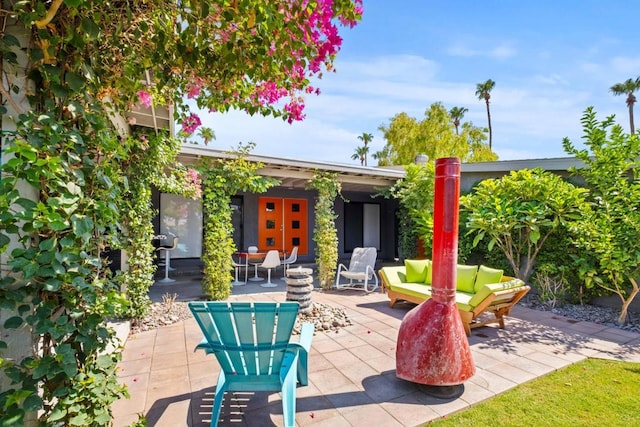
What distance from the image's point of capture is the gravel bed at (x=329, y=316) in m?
5.16

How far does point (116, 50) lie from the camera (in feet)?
6.82

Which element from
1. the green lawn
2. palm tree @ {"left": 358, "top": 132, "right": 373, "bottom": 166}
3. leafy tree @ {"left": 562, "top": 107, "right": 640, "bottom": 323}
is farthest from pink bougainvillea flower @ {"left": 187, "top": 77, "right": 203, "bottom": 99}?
palm tree @ {"left": 358, "top": 132, "right": 373, "bottom": 166}

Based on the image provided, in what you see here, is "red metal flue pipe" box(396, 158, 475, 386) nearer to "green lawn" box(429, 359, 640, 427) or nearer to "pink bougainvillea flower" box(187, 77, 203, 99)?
"green lawn" box(429, 359, 640, 427)

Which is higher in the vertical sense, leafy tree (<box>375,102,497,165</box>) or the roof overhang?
leafy tree (<box>375,102,497,165</box>)

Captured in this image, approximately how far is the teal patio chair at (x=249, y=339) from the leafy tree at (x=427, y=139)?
864 inches

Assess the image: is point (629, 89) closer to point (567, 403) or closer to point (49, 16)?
point (567, 403)

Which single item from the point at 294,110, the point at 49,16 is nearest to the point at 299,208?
the point at 294,110

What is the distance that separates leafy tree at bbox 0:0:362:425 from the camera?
1337mm

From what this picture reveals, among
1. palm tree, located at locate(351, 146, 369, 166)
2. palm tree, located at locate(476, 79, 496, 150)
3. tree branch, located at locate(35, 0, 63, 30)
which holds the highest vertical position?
palm tree, located at locate(476, 79, 496, 150)

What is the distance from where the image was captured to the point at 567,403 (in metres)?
3.05

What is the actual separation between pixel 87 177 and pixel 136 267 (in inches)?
155

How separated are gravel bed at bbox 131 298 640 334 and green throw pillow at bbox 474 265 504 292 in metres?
1.91

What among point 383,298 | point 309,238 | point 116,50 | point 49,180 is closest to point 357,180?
point 383,298

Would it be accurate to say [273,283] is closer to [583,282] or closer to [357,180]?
[357,180]
